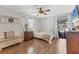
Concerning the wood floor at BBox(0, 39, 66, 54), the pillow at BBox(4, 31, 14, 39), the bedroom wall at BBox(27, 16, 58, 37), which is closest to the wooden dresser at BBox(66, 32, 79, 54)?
the wood floor at BBox(0, 39, 66, 54)

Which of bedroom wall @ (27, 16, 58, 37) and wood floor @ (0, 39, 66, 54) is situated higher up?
bedroom wall @ (27, 16, 58, 37)

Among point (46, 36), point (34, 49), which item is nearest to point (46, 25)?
point (46, 36)

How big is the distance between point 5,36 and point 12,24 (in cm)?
87

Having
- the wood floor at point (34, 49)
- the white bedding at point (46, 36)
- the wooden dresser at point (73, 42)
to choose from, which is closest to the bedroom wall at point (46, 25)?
the white bedding at point (46, 36)

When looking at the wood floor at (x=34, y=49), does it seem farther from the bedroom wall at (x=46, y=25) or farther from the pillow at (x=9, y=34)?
the bedroom wall at (x=46, y=25)

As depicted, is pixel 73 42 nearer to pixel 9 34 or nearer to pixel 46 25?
pixel 9 34

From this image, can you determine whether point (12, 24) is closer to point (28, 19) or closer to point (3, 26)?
point (3, 26)

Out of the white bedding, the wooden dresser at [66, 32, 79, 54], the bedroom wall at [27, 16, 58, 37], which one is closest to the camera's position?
the wooden dresser at [66, 32, 79, 54]

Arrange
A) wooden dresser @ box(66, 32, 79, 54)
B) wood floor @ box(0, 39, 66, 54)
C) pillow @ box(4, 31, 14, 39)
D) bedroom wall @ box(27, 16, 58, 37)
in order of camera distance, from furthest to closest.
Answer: bedroom wall @ box(27, 16, 58, 37), pillow @ box(4, 31, 14, 39), wood floor @ box(0, 39, 66, 54), wooden dresser @ box(66, 32, 79, 54)

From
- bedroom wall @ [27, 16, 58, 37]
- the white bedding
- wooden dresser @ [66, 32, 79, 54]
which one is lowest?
the white bedding

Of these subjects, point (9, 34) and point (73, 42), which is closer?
point (73, 42)

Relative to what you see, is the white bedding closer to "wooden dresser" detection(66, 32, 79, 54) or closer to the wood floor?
the wood floor

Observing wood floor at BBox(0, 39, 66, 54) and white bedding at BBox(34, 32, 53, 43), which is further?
white bedding at BBox(34, 32, 53, 43)
